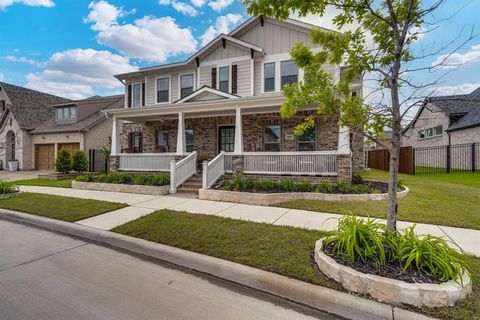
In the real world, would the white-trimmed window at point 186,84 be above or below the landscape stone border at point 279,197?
above

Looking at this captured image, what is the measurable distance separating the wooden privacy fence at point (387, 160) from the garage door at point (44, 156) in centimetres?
2592

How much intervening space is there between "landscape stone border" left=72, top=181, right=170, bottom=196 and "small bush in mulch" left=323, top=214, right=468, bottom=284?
7.09 m

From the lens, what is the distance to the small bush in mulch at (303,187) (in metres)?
7.84

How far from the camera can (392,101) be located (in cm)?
335

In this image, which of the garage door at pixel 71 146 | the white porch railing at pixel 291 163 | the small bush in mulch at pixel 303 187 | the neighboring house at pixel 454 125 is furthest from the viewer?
→ the garage door at pixel 71 146

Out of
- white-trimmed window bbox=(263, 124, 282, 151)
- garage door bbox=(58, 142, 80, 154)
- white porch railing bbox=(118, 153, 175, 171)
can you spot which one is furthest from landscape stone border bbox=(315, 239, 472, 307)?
garage door bbox=(58, 142, 80, 154)

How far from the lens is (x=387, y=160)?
60.0 ft

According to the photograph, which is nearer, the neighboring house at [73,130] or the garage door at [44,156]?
the neighboring house at [73,130]

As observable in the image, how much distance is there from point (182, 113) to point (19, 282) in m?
8.44

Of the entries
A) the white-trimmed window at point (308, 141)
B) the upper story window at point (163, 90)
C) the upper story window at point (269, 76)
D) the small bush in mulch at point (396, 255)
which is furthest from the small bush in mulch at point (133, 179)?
the small bush in mulch at point (396, 255)

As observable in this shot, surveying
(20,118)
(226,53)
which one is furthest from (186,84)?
(20,118)

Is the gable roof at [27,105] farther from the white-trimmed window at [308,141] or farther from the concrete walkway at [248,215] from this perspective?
the white-trimmed window at [308,141]

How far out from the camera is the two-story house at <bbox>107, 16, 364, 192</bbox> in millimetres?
9766

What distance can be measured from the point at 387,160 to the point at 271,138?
11525 mm
